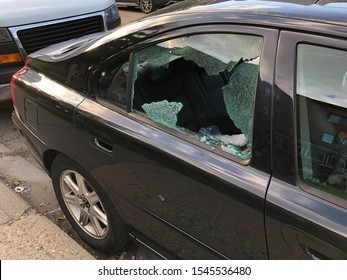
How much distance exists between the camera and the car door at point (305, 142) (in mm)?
1438

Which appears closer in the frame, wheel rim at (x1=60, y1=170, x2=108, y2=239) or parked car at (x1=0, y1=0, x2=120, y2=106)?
wheel rim at (x1=60, y1=170, x2=108, y2=239)

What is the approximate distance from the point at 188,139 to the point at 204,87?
48cm

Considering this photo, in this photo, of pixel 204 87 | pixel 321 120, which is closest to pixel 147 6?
pixel 204 87

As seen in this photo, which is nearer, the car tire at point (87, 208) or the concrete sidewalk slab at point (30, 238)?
the car tire at point (87, 208)

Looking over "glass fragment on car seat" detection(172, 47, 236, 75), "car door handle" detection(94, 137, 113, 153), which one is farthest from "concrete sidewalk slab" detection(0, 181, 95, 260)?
"glass fragment on car seat" detection(172, 47, 236, 75)

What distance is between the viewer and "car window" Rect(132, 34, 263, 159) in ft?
5.50

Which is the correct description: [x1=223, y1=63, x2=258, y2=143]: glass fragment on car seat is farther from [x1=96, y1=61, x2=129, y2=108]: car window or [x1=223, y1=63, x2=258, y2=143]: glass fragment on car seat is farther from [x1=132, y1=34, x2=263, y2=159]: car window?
[x1=96, y1=61, x2=129, y2=108]: car window

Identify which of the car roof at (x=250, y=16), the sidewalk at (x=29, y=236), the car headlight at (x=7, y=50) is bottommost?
the sidewalk at (x=29, y=236)

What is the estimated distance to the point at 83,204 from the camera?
8.55 feet

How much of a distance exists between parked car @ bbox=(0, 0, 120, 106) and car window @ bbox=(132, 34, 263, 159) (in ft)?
8.17

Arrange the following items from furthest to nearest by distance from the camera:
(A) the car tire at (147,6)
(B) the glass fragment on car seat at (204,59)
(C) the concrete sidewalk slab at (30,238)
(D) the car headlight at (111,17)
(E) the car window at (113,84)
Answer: (A) the car tire at (147,6), (D) the car headlight at (111,17), (C) the concrete sidewalk slab at (30,238), (E) the car window at (113,84), (B) the glass fragment on car seat at (204,59)

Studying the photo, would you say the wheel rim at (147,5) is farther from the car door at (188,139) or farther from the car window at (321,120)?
the car window at (321,120)

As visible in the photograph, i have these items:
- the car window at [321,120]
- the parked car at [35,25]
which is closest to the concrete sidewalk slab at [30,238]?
the car window at [321,120]

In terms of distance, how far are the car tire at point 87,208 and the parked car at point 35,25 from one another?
1923 mm
